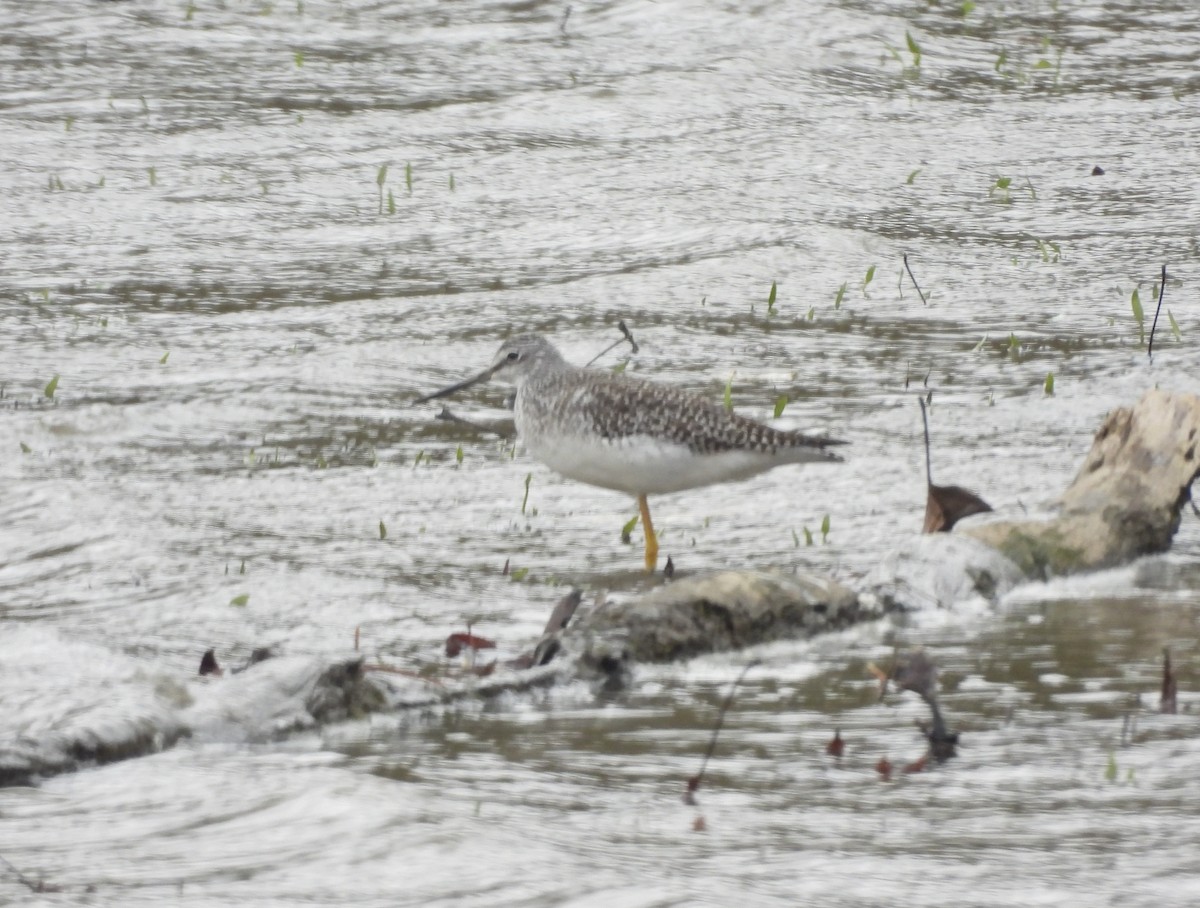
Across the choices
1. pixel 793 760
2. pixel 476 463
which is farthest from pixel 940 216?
pixel 793 760

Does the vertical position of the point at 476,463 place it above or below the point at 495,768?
below

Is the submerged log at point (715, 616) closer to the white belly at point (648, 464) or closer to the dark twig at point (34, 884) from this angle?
the white belly at point (648, 464)

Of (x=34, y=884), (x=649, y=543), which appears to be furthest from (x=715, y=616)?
(x=34, y=884)

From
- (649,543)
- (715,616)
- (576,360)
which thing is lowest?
(576,360)

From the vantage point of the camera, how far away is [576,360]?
9.98 metres

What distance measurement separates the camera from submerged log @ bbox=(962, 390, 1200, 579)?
20.0ft

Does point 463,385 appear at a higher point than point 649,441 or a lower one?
lower

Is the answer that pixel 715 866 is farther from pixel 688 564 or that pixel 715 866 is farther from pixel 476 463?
pixel 476 463

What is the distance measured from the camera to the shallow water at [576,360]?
157 inches

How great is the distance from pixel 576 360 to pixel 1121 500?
13.5 ft

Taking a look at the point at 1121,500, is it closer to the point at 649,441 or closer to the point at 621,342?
the point at 649,441

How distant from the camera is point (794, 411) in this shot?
8758 millimetres

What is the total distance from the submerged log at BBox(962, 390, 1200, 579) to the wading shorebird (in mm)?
1052

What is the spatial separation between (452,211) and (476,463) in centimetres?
494
